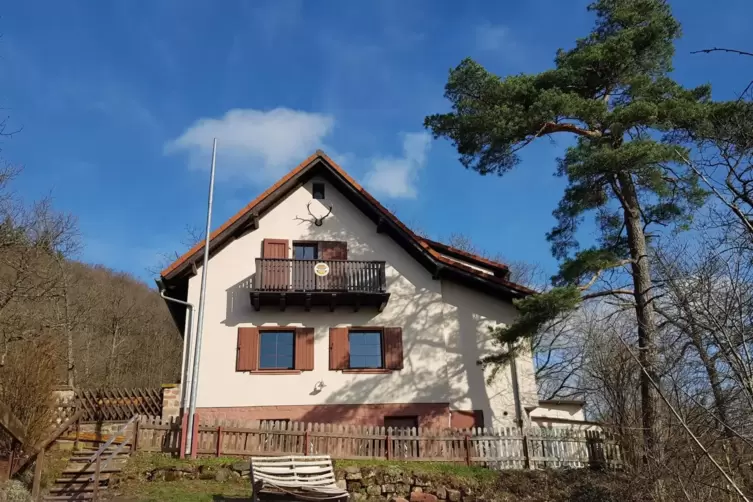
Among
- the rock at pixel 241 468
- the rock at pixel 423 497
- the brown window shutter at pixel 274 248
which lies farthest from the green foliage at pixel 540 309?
the brown window shutter at pixel 274 248

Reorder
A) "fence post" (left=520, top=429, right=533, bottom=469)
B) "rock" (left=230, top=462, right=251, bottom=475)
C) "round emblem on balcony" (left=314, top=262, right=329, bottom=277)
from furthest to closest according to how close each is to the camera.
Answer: "round emblem on balcony" (left=314, top=262, right=329, bottom=277), "fence post" (left=520, top=429, right=533, bottom=469), "rock" (left=230, top=462, right=251, bottom=475)

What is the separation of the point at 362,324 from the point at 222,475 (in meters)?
6.99

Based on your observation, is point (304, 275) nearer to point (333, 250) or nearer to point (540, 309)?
point (333, 250)

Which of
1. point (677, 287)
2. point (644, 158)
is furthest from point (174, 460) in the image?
point (644, 158)

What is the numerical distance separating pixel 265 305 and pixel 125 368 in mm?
18838

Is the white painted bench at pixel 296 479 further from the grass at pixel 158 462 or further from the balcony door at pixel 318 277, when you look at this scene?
the balcony door at pixel 318 277

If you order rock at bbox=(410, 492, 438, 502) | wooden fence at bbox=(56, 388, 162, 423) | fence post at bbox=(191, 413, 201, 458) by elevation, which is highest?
wooden fence at bbox=(56, 388, 162, 423)

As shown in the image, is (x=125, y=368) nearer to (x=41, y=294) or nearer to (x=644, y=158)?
(x=41, y=294)

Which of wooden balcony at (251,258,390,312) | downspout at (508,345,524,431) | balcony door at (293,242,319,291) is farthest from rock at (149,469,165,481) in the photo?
downspout at (508,345,524,431)

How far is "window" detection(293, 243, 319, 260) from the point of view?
1998 cm

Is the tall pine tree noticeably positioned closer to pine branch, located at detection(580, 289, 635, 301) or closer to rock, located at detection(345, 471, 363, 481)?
pine branch, located at detection(580, 289, 635, 301)

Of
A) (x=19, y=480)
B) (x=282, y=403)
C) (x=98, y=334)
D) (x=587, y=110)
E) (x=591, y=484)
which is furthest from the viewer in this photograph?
(x=98, y=334)

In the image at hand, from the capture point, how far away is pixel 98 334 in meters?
33.0

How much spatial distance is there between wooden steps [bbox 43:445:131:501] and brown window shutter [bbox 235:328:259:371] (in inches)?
170
